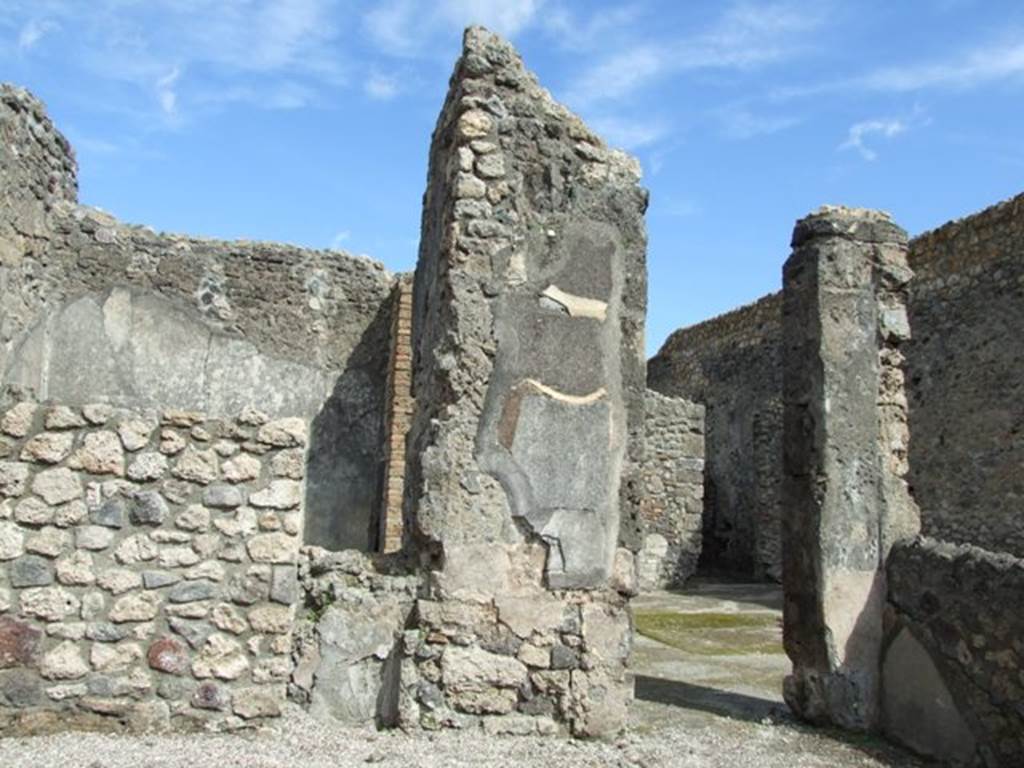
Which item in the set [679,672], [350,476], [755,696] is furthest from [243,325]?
Answer: [755,696]

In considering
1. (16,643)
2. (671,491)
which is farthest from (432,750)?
(671,491)

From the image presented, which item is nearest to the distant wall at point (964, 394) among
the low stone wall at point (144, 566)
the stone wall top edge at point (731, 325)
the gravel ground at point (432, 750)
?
the stone wall top edge at point (731, 325)

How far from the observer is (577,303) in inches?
183

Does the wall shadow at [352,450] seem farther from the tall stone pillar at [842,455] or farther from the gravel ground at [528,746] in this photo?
the tall stone pillar at [842,455]

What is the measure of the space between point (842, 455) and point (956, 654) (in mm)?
1142

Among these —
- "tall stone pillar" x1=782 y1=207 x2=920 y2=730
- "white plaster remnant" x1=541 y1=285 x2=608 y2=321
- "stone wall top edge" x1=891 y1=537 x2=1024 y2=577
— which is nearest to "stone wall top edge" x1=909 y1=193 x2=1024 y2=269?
"tall stone pillar" x1=782 y1=207 x2=920 y2=730

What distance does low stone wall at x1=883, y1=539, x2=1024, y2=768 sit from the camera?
392 centimetres

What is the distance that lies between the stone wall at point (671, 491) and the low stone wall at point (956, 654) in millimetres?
7433

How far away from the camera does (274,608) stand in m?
4.02

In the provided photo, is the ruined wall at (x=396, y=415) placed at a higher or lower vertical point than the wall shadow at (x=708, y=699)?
higher

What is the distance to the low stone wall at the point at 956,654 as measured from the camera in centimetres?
392

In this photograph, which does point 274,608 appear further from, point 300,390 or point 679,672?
point 300,390

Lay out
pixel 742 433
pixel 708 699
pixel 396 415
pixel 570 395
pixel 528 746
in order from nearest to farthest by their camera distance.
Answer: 1. pixel 528 746
2. pixel 570 395
3. pixel 708 699
4. pixel 396 415
5. pixel 742 433

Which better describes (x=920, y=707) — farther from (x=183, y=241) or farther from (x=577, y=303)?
(x=183, y=241)
